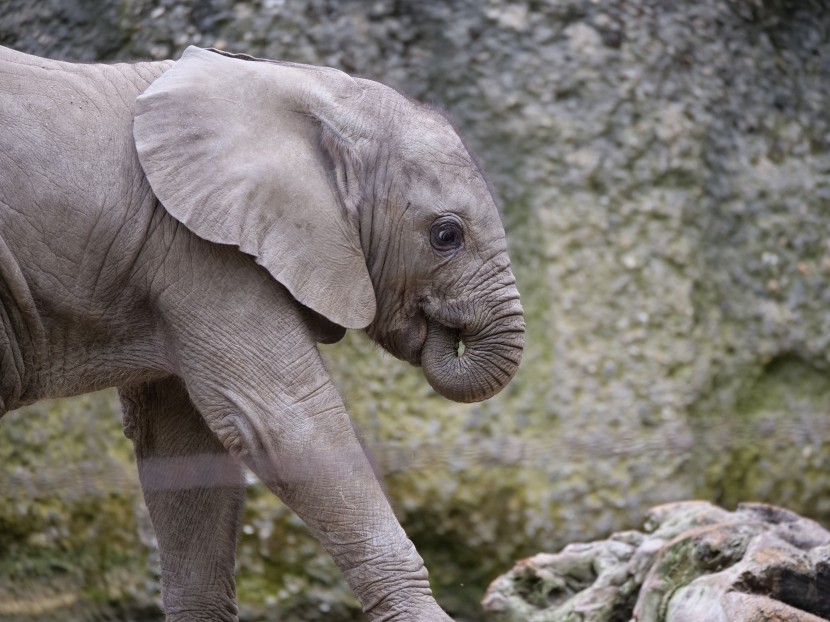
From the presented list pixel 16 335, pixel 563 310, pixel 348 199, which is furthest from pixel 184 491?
pixel 563 310

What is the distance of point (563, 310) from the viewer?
22.7 ft

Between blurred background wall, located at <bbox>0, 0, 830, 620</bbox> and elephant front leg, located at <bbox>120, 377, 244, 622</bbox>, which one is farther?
blurred background wall, located at <bbox>0, 0, 830, 620</bbox>

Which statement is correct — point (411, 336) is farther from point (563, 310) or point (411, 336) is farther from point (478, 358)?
point (563, 310)

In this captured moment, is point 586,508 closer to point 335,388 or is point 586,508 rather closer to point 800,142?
point 800,142

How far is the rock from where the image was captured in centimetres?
404

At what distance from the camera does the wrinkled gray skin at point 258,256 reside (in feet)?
11.6

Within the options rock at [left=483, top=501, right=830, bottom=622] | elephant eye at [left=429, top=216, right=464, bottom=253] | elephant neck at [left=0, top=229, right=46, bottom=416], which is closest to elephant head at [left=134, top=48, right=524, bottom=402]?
elephant eye at [left=429, top=216, right=464, bottom=253]

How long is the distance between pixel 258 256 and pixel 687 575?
Answer: 196 centimetres

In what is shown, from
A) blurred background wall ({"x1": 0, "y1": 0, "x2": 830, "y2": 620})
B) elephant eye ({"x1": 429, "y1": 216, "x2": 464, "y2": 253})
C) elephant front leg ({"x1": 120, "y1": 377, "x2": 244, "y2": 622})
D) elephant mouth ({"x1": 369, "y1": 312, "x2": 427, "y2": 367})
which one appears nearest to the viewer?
elephant eye ({"x1": 429, "y1": 216, "x2": 464, "y2": 253})

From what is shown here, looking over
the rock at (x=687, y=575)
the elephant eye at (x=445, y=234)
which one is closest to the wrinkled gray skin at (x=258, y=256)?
the elephant eye at (x=445, y=234)

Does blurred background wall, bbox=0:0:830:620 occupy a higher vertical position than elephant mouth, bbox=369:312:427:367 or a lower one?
lower

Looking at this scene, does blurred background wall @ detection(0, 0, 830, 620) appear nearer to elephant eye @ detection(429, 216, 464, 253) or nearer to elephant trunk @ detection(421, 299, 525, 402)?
elephant trunk @ detection(421, 299, 525, 402)

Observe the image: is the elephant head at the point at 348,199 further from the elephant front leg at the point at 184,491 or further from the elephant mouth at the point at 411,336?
the elephant front leg at the point at 184,491

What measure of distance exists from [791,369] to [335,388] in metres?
4.49
